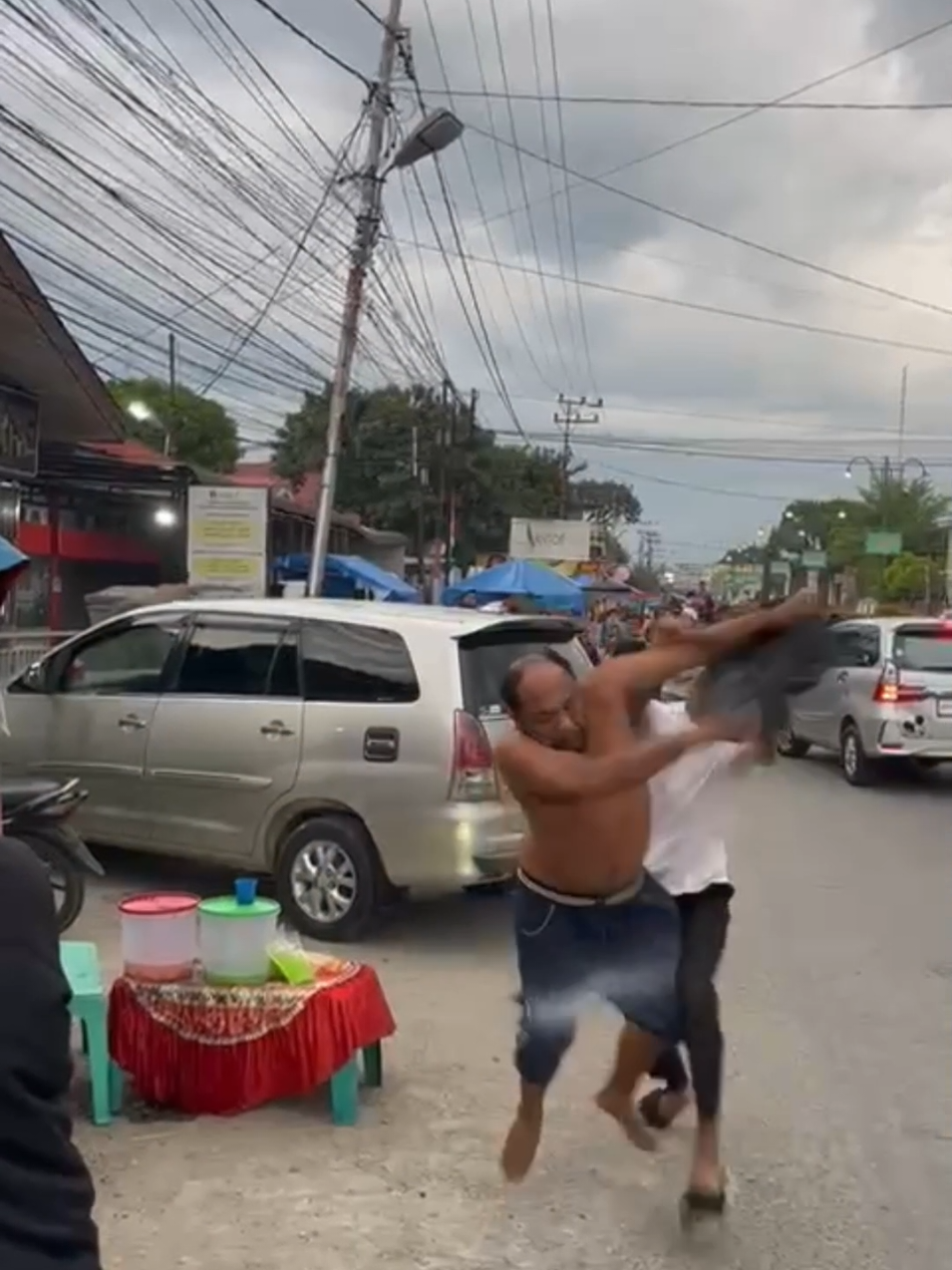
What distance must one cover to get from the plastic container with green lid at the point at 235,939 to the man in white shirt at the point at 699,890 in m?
1.42

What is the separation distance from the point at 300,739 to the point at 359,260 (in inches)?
551

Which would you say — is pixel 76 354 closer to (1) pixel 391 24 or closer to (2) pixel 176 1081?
(1) pixel 391 24

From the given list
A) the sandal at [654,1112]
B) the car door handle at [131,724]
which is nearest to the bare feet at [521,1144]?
the sandal at [654,1112]

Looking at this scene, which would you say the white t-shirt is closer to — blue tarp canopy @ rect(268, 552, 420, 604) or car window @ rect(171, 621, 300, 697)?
car window @ rect(171, 621, 300, 697)

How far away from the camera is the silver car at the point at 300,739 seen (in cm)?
732

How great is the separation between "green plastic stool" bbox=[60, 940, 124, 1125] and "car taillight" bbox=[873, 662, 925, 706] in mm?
10271

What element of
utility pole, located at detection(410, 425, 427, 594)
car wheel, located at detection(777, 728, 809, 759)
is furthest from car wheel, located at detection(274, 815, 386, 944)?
utility pole, located at detection(410, 425, 427, 594)

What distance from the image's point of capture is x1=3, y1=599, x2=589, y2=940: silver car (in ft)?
24.0

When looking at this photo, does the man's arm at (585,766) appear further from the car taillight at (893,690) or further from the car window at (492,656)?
the car taillight at (893,690)

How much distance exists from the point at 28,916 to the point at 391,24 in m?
20.0

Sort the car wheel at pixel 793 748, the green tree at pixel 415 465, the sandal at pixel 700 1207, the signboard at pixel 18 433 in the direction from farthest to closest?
the green tree at pixel 415 465
the car wheel at pixel 793 748
the signboard at pixel 18 433
the sandal at pixel 700 1207

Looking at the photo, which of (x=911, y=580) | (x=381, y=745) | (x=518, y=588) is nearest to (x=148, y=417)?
(x=518, y=588)

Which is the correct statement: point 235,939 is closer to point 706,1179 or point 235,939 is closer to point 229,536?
point 706,1179

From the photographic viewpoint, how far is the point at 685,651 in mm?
4168
